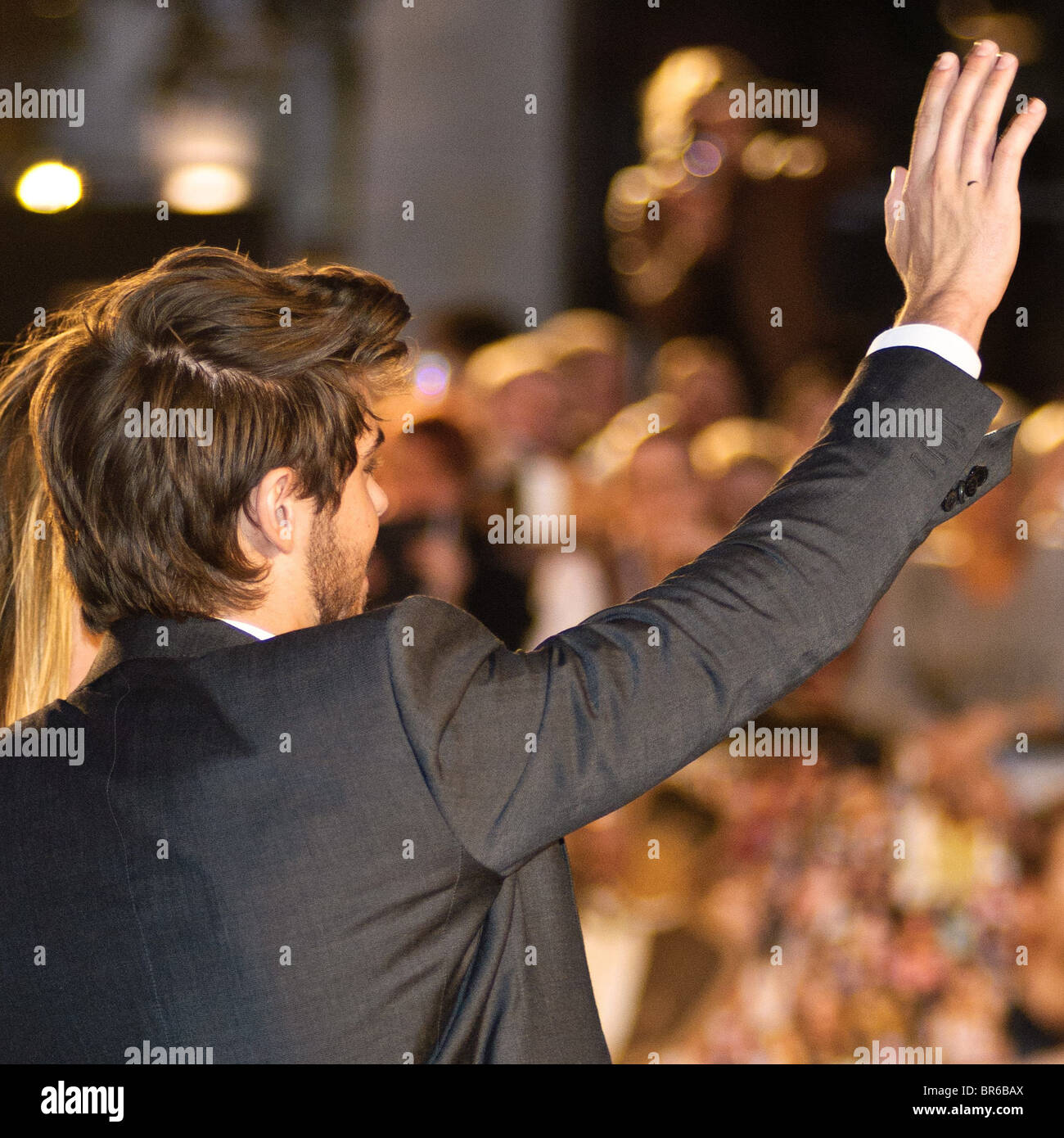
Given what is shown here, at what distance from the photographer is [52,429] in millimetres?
990

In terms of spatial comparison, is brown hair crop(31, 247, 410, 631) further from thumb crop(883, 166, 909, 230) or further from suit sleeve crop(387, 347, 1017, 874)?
thumb crop(883, 166, 909, 230)

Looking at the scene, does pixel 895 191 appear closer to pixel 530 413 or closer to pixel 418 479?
pixel 418 479

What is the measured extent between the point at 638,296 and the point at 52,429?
3687mm

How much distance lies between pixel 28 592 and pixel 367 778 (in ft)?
1.89

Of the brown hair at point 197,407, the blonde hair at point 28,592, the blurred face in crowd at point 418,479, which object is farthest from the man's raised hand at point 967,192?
the blurred face in crowd at point 418,479

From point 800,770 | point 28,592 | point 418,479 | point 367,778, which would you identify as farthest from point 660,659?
point 418,479

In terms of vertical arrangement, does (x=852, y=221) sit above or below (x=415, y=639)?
above

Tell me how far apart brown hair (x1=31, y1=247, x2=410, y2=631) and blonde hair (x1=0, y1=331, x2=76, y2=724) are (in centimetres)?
21

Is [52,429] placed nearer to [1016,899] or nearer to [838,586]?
[838,586]

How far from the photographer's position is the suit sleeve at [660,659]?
0.81 metres

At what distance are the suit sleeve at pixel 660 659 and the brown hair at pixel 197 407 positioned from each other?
0.20 metres

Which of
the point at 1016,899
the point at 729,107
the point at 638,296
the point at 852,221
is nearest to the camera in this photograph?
the point at 1016,899

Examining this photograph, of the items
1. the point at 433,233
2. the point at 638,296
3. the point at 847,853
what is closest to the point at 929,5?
the point at 638,296

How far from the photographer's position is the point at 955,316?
89cm
